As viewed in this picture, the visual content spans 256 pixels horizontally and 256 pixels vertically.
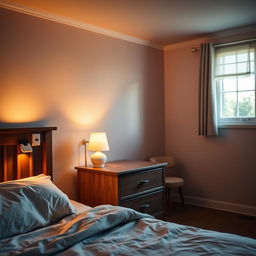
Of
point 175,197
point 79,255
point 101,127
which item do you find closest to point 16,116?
point 101,127

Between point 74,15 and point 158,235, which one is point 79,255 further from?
point 74,15

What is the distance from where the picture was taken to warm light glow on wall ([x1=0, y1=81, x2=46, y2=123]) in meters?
2.50

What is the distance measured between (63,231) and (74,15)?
6.81ft

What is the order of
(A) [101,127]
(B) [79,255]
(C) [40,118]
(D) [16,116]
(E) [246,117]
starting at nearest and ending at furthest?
1. (B) [79,255]
2. (D) [16,116]
3. (C) [40,118]
4. (A) [101,127]
5. (E) [246,117]

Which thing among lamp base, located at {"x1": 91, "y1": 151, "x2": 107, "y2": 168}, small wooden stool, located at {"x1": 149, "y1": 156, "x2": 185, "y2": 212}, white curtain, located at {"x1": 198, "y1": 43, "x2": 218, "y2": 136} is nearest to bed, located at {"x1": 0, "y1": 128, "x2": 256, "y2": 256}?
lamp base, located at {"x1": 91, "y1": 151, "x2": 107, "y2": 168}

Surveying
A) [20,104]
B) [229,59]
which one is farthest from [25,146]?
[229,59]

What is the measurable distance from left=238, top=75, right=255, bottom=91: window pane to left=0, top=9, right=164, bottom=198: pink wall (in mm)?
1080

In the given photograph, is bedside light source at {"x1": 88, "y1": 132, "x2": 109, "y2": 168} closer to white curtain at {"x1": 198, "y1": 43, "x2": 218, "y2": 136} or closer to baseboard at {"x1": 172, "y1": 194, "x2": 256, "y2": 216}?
white curtain at {"x1": 198, "y1": 43, "x2": 218, "y2": 136}

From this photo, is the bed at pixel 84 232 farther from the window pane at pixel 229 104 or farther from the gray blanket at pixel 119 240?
the window pane at pixel 229 104

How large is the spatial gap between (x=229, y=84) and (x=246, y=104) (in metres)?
0.33

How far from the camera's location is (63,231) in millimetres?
1631

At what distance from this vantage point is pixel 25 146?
243 cm

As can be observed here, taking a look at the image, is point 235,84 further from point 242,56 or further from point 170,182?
point 170,182

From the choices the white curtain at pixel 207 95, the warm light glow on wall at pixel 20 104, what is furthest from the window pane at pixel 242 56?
the warm light glow on wall at pixel 20 104
